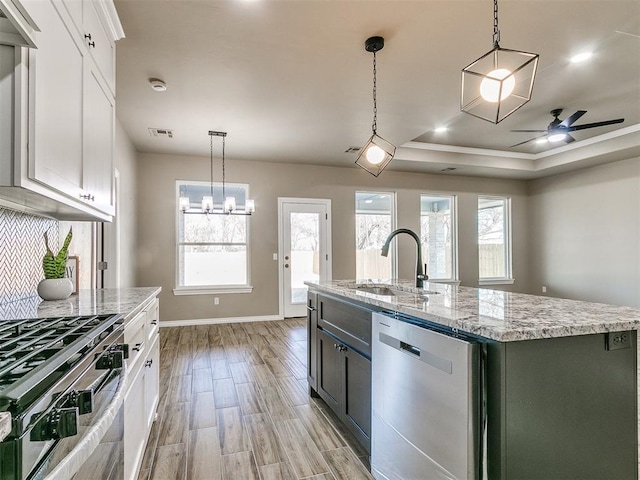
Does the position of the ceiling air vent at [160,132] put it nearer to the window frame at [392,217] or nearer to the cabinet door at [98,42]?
the cabinet door at [98,42]

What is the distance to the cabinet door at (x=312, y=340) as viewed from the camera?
104 inches

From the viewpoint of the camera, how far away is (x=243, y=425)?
7.64 ft

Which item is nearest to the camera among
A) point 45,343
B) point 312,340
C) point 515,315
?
point 45,343

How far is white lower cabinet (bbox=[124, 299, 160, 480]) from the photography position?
151cm

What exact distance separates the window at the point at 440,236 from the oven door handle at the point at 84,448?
21.3 feet

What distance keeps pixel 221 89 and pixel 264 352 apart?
2.86m

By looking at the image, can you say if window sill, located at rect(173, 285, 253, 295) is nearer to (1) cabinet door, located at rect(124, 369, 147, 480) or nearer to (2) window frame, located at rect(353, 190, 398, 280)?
(2) window frame, located at rect(353, 190, 398, 280)

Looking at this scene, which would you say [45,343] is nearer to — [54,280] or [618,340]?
[54,280]

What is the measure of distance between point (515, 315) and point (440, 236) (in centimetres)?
598

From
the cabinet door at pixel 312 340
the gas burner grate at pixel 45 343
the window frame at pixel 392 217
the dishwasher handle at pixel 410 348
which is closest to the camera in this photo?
the gas burner grate at pixel 45 343

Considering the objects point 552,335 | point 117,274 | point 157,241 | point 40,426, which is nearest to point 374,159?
point 552,335

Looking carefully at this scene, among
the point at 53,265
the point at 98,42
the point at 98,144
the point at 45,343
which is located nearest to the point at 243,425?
the point at 53,265

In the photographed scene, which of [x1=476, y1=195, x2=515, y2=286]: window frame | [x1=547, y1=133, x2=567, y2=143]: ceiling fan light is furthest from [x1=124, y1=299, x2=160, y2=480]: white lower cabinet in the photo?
[x1=476, y1=195, x2=515, y2=286]: window frame

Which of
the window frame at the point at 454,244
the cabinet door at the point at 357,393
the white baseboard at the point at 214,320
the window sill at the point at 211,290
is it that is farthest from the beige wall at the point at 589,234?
the window sill at the point at 211,290
